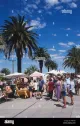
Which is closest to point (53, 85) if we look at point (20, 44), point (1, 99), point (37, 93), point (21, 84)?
point (37, 93)

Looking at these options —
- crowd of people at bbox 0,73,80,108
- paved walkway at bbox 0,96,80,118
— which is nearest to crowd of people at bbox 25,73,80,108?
crowd of people at bbox 0,73,80,108

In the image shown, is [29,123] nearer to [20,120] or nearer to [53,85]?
[20,120]

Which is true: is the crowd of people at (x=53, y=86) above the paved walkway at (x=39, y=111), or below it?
above

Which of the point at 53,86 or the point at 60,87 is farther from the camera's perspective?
the point at 53,86

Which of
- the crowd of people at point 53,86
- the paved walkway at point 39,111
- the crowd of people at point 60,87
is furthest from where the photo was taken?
the crowd of people at point 53,86

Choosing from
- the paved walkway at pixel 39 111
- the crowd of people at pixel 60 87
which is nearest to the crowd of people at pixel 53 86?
the crowd of people at pixel 60 87

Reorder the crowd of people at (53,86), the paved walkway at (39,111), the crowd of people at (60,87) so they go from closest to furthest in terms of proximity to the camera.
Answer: the paved walkway at (39,111)
the crowd of people at (60,87)
the crowd of people at (53,86)

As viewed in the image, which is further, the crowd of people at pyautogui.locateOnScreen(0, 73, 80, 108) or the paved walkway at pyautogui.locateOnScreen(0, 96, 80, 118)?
the crowd of people at pyautogui.locateOnScreen(0, 73, 80, 108)

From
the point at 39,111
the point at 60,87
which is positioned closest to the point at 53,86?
the point at 60,87

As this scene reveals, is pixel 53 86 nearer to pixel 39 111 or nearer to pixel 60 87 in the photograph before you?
pixel 60 87

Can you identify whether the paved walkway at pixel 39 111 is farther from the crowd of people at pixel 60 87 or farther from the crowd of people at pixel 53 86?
the crowd of people at pixel 53 86

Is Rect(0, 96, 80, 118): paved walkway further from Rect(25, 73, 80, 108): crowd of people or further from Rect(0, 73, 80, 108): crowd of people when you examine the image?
Rect(0, 73, 80, 108): crowd of people

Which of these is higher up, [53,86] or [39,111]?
[53,86]

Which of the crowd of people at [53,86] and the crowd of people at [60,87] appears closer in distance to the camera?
the crowd of people at [60,87]
